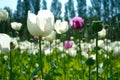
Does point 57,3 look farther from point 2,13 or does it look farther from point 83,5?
point 2,13

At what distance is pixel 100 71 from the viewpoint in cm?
376

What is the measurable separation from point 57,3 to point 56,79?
56.0 meters

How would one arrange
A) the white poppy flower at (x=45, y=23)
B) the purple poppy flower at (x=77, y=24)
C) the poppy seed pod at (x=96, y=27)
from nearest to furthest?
the white poppy flower at (x=45, y=23) < the poppy seed pod at (x=96, y=27) < the purple poppy flower at (x=77, y=24)

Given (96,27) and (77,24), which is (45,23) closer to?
(96,27)

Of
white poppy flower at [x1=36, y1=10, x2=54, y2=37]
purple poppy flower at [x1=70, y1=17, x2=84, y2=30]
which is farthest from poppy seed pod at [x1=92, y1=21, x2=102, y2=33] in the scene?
purple poppy flower at [x1=70, y1=17, x2=84, y2=30]

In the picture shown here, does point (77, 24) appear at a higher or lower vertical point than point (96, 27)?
lower

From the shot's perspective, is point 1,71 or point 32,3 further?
point 32,3

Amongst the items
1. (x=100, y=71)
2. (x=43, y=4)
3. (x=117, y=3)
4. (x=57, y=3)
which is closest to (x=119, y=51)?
(x=100, y=71)

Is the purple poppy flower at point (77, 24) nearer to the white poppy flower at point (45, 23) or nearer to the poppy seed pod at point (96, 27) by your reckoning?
the poppy seed pod at point (96, 27)

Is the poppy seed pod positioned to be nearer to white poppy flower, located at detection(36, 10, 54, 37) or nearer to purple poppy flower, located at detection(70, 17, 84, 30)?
white poppy flower, located at detection(36, 10, 54, 37)

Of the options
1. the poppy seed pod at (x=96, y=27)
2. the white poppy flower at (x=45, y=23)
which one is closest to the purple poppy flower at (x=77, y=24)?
the poppy seed pod at (x=96, y=27)

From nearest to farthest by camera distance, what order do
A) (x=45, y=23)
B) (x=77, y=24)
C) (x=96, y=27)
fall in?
(x=45, y=23)
(x=96, y=27)
(x=77, y=24)

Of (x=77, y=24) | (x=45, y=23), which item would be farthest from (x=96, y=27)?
(x=77, y=24)

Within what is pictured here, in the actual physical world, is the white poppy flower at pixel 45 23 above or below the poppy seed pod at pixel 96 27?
above
